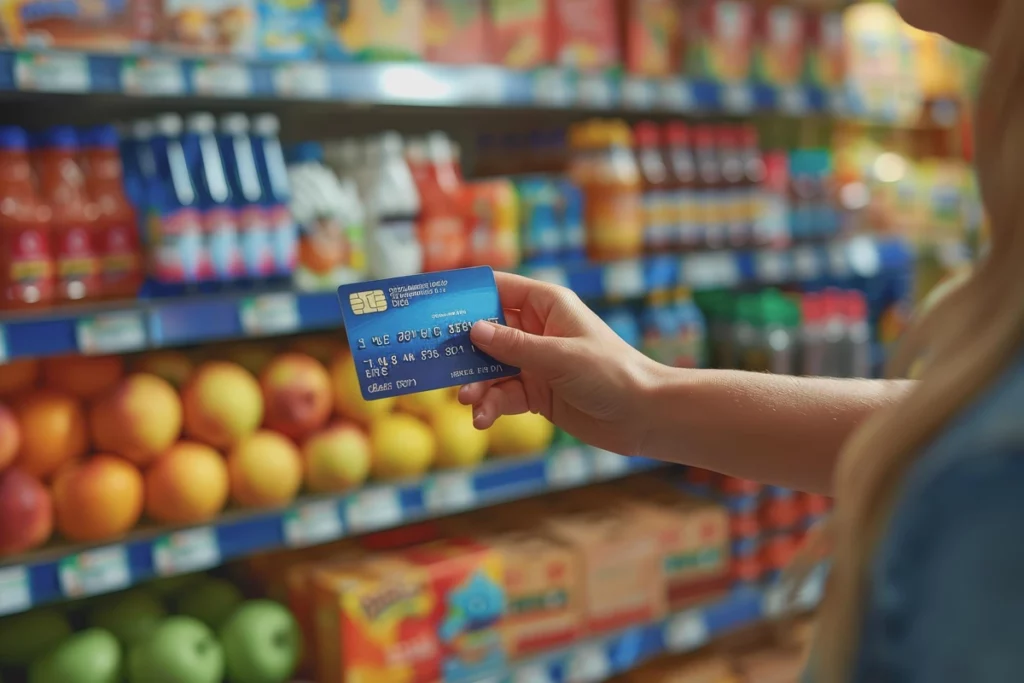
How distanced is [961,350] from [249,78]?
153 centimetres

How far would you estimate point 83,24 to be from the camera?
160 cm

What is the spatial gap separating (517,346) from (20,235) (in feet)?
3.23

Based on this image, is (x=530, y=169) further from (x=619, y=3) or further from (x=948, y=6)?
(x=948, y=6)

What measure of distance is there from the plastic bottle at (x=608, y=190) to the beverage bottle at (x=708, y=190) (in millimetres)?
209

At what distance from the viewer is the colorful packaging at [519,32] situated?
2186mm

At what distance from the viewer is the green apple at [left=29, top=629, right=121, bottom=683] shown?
1.65 meters

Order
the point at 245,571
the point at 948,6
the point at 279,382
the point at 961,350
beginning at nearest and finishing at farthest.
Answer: the point at 961,350 → the point at 948,6 → the point at 279,382 → the point at 245,571

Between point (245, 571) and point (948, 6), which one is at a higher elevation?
point (948, 6)

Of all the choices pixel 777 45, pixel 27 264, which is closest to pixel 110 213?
pixel 27 264

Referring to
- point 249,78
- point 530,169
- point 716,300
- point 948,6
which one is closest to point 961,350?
point 948,6

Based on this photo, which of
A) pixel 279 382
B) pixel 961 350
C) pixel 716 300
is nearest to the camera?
pixel 961 350

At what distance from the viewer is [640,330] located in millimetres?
2529

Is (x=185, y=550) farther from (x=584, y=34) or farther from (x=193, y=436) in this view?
(x=584, y=34)


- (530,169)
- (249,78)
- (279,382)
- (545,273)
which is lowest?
(279,382)
